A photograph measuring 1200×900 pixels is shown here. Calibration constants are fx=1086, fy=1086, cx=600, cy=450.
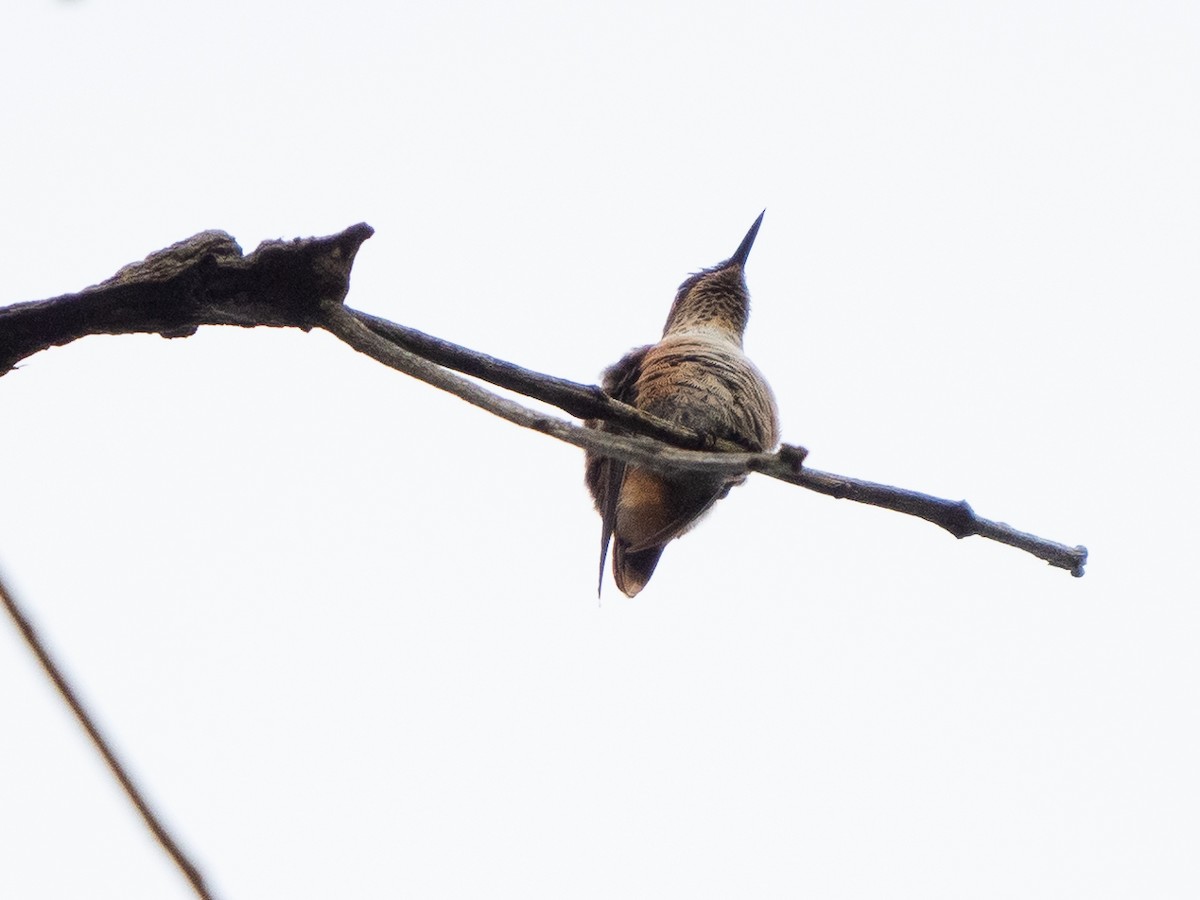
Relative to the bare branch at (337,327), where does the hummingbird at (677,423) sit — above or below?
above

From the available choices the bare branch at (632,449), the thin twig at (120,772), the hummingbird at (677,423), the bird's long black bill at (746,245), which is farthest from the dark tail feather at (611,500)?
the thin twig at (120,772)

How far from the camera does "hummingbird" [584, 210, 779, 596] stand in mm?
4477

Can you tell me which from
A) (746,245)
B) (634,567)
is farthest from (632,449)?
(746,245)

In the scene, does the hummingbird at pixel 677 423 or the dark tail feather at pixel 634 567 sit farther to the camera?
the dark tail feather at pixel 634 567

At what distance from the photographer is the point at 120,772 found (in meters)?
0.97

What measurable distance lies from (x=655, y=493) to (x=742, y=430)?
467mm

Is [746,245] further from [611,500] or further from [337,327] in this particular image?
[337,327]

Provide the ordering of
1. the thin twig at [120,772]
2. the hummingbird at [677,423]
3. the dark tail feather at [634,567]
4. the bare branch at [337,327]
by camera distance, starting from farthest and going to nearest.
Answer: the dark tail feather at [634,567] < the hummingbird at [677,423] < the bare branch at [337,327] < the thin twig at [120,772]

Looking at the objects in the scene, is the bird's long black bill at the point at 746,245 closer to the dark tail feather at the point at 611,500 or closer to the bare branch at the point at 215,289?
the dark tail feather at the point at 611,500

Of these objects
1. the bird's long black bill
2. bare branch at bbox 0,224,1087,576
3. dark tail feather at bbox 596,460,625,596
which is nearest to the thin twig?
bare branch at bbox 0,224,1087,576

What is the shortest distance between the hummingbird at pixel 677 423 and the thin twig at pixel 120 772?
3.34 meters

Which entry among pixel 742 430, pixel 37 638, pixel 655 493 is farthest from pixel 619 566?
pixel 37 638

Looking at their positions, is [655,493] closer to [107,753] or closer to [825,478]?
[825,478]

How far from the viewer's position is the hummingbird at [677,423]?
448cm
